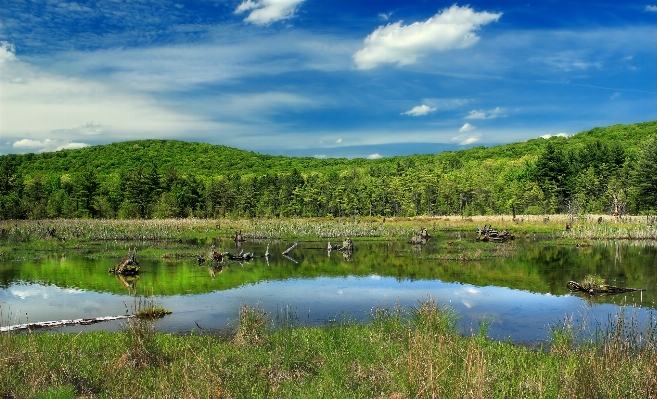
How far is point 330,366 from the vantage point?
28.3 ft

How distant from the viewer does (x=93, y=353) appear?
10180mm

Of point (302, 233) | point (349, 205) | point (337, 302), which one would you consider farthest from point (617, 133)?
point (337, 302)

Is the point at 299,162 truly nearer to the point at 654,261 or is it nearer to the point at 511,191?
the point at 511,191

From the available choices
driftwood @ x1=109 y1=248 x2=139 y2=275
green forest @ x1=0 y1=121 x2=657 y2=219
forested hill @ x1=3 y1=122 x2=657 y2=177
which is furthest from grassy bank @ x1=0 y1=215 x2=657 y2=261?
forested hill @ x1=3 y1=122 x2=657 y2=177

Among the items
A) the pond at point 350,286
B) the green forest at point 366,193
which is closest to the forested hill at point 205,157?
the green forest at point 366,193

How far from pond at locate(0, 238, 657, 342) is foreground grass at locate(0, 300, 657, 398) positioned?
125 centimetres

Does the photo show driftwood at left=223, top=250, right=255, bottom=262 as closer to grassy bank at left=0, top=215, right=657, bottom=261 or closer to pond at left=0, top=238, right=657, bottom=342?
pond at left=0, top=238, right=657, bottom=342

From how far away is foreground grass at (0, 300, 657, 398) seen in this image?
6598mm

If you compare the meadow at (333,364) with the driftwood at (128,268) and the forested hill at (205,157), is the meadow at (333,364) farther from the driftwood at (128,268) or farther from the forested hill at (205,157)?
the forested hill at (205,157)

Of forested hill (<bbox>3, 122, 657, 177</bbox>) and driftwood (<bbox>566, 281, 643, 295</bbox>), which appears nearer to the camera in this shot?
driftwood (<bbox>566, 281, 643, 295</bbox>)

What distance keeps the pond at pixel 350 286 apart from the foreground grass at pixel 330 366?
125 cm

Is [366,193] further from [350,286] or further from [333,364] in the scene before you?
[333,364]

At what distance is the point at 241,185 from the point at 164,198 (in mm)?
17722

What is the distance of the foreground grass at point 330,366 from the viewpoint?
660 centimetres
